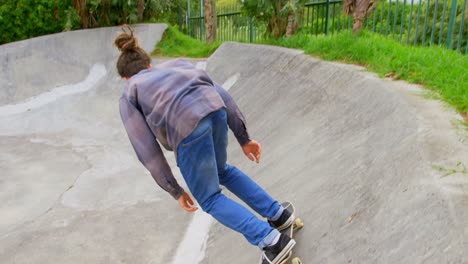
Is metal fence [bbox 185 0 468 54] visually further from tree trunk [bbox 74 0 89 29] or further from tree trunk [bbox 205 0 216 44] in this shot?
tree trunk [bbox 74 0 89 29]

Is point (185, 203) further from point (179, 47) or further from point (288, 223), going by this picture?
point (179, 47)

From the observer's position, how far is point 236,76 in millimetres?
7395

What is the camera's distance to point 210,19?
11.4 metres

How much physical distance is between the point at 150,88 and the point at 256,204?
40.5 inches

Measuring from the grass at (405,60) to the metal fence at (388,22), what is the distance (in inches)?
22.2

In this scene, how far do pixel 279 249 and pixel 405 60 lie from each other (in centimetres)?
261

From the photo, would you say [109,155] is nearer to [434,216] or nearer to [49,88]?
[49,88]

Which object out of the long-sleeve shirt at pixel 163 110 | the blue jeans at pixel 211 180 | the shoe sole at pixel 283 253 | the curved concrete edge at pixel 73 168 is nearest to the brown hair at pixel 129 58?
the long-sleeve shirt at pixel 163 110

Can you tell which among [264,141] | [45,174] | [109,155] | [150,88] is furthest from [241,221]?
[109,155]

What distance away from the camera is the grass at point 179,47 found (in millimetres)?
11180

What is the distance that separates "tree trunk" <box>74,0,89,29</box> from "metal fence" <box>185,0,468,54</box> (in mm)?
4279

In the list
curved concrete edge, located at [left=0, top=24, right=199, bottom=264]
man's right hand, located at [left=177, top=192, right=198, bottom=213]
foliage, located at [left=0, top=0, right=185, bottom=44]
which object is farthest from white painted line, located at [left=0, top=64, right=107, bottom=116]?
man's right hand, located at [left=177, top=192, right=198, bottom=213]

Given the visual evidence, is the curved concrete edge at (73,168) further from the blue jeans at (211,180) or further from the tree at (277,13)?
the tree at (277,13)

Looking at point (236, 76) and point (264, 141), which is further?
point (236, 76)
